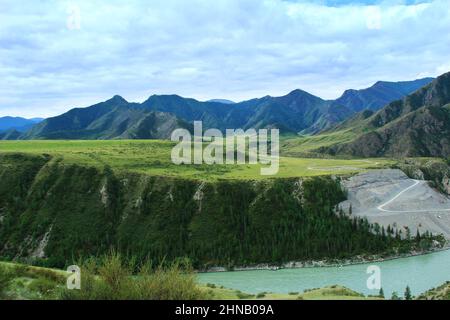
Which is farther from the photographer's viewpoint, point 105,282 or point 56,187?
point 56,187

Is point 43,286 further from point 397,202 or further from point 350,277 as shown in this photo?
point 397,202

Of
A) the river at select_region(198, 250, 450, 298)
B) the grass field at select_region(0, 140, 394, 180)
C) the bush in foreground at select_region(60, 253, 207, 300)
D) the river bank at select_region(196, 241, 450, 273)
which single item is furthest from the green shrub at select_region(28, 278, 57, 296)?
the grass field at select_region(0, 140, 394, 180)

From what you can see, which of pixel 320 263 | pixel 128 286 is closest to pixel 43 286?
pixel 128 286

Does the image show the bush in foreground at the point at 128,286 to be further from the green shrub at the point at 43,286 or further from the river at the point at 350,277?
the river at the point at 350,277

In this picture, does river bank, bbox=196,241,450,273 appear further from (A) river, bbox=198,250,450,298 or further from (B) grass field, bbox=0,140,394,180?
(B) grass field, bbox=0,140,394,180

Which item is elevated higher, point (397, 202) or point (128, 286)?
point (128, 286)

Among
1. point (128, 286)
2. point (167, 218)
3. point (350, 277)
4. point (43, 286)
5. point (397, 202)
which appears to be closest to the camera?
point (128, 286)
